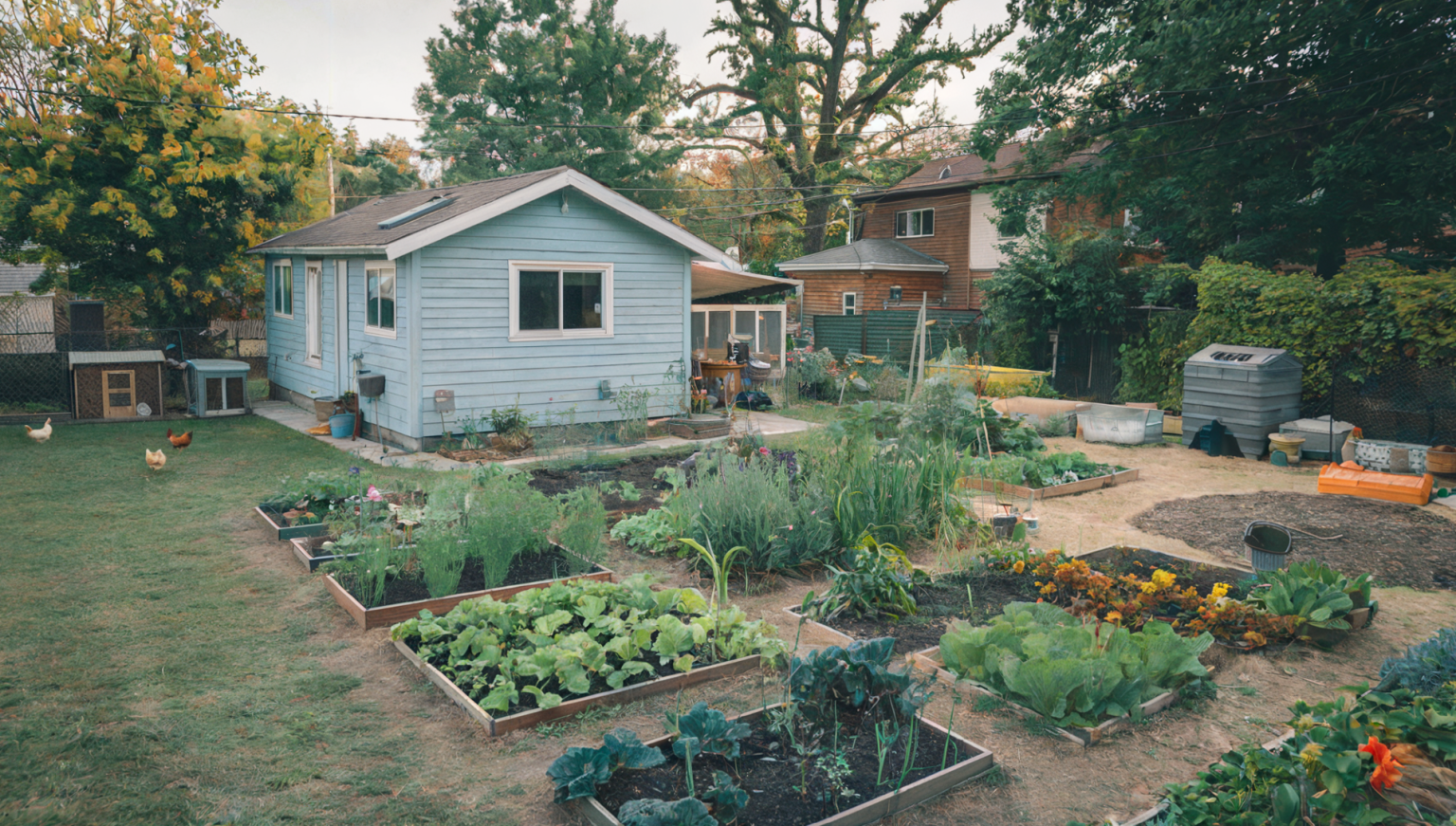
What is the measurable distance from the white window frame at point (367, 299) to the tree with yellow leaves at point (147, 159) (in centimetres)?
571

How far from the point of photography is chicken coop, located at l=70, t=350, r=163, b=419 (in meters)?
12.9

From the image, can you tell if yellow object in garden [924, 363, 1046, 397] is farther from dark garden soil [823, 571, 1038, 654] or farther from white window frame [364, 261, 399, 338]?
dark garden soil [823, 571, 1038, 654]

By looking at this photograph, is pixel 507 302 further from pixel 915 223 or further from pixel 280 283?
pixel 915 223

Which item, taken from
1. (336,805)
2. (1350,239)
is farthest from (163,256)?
(1350,239)

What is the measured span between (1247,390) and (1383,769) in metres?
10.3

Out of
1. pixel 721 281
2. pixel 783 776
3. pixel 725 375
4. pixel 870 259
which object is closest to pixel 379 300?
pixel 725 375

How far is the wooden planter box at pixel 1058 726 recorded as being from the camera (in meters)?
3.68

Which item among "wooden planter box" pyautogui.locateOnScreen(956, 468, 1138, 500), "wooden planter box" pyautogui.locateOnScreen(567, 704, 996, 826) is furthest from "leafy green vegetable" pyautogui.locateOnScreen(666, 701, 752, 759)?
"wooden planter box" pyautogui.locateOnScreen(956, 468, 1138, 500)

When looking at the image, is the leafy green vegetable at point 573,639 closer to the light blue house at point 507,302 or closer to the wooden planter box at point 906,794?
the wooden planter box at point 906,794

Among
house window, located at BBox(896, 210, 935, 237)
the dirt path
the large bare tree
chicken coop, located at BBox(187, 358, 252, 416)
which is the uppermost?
the large bare tree

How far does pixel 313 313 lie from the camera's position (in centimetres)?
1389

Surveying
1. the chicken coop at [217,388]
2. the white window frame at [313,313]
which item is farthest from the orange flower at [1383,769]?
the chicken coop at [217,388]

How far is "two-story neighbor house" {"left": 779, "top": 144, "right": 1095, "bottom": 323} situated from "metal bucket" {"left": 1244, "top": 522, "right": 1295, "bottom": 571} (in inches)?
840

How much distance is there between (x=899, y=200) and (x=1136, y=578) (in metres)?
26.4
